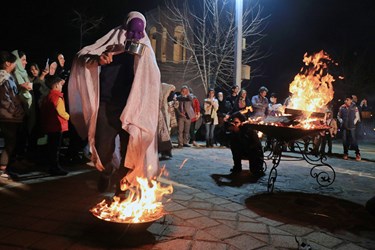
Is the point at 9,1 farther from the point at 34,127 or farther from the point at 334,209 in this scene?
the point at 334,209

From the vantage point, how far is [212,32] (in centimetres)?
2086

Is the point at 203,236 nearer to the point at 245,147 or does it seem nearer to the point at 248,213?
the point at 248,213

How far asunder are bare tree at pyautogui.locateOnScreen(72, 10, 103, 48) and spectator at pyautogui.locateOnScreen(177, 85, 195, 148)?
13.4 metres

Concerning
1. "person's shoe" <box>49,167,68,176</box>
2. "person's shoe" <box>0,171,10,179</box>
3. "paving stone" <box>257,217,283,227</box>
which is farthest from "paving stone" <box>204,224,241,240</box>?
"person's shoe" <box>0,171,10,179</box>

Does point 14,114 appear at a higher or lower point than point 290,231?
higher

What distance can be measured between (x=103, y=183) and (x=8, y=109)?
2468 millimetres

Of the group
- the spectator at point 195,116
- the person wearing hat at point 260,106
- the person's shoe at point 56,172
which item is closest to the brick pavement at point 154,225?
the person's shoe at point 56,172

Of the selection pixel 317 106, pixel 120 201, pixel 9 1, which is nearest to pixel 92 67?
pixel 120 201

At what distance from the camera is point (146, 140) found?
374cm

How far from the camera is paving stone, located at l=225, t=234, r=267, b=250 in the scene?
349 cm

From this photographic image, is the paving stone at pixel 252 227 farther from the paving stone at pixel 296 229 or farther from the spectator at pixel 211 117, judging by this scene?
the spectator at pixel 211 117

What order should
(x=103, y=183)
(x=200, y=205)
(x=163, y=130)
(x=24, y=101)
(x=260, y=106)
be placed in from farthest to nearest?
1. (x=260, y=106)
2. (x=163, y=130)
3. (x=24, y=101)
4. (x=103, y=183)
5. (x=200, y=205)

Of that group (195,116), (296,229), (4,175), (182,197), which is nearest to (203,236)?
(296,229)

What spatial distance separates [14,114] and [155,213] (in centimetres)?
391
